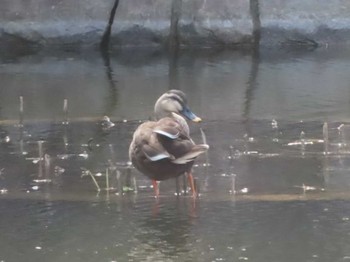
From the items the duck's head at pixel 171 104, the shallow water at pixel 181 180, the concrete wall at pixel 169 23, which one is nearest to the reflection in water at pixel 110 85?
the shallow water at pixel 181 180

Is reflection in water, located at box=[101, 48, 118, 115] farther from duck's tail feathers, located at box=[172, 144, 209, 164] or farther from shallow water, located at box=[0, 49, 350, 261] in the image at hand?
duck's tail feathers, located at box=[172, 144, 209, 164]

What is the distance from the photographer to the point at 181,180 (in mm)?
6797

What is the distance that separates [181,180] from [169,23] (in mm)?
9199

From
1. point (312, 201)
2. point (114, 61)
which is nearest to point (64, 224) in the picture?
point (312, 201)

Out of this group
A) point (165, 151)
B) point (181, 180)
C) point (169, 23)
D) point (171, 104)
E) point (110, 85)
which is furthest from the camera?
point (169, 23)

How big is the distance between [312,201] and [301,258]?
1.09m

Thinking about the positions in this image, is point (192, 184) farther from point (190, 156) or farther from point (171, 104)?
point (171, 104)

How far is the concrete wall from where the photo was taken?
51.4 ft

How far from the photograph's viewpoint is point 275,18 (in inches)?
622

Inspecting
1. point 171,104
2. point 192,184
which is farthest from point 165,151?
point 171,104

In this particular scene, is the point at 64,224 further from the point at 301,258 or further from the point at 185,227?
the point at 301,258

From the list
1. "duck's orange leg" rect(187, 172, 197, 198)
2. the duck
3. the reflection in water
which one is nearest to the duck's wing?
the duck

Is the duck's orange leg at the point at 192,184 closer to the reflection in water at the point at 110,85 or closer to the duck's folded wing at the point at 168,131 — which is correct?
the duck's folded wing at the point at 168,131

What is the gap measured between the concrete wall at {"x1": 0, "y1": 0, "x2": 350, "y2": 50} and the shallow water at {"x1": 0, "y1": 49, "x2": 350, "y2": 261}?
3.26 metres
